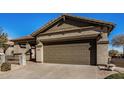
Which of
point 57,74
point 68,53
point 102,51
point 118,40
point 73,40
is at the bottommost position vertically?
point 57,74

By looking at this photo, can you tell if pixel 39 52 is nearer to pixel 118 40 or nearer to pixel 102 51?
pixel 102 51

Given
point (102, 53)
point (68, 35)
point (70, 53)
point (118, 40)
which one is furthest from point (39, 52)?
point (118, 40)

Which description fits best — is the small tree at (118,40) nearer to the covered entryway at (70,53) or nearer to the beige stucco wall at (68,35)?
the beige stucco wall at (68,35)

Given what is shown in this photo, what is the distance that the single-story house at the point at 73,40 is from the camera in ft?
37.0

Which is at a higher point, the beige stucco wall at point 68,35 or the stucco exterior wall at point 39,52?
the beige stucco wall at point 68,35

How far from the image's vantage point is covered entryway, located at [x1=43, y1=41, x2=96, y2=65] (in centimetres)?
1177

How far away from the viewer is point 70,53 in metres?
12.5

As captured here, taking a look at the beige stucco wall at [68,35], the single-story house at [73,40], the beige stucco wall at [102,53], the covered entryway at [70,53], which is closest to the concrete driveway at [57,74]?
the beige stucco wall at [102,53]

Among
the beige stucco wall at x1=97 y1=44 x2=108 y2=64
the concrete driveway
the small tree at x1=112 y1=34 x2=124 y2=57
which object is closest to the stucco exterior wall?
the concrete driveway

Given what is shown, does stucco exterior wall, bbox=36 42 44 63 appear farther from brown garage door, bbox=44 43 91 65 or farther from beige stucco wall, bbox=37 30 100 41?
beige stucco wall, bbox=37 30 100 41

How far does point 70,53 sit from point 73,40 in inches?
54.1

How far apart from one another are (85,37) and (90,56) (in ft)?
6.25

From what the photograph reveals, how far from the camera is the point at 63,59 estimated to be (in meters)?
12.9
